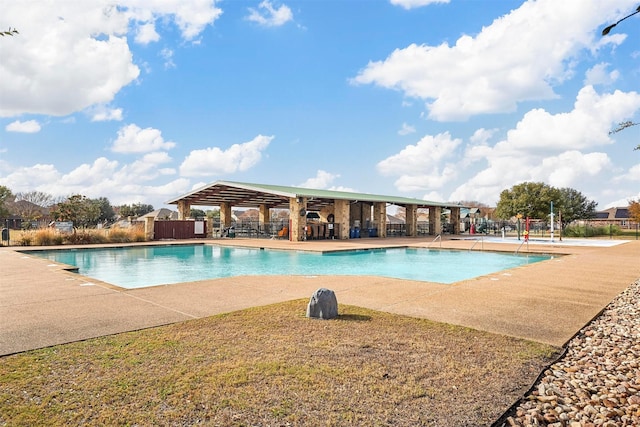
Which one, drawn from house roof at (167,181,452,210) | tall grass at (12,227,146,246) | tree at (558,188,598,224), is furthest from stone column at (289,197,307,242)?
tree at (558,188,598,224)

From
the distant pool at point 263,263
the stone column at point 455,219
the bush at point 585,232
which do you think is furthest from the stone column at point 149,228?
the bush at point 585,232

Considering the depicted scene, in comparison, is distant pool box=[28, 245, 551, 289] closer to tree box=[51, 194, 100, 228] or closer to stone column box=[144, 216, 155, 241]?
stone column box=[144, 216, 155, 241]

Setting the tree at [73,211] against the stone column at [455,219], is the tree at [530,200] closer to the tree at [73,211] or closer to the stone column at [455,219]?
the stone column at [455,219]

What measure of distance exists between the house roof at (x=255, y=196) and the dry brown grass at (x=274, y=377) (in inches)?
659

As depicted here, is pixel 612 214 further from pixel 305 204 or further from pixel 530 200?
pixel 305 204

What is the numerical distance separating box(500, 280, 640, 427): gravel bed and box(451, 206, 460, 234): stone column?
30004mm

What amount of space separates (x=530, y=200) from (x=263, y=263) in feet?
97.9

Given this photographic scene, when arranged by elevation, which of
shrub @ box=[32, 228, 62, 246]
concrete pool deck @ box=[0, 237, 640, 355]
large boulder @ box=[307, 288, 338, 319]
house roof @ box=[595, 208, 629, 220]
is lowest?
concrete pool deck @ box=[0, 237, 640, 355]

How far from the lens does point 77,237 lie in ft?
62.3

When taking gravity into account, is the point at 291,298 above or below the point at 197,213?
below

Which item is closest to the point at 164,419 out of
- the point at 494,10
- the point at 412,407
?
the point at 412,407

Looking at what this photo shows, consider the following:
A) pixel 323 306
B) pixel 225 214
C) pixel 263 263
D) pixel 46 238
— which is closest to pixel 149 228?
pixel 46 238

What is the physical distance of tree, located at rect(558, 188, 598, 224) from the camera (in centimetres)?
4041

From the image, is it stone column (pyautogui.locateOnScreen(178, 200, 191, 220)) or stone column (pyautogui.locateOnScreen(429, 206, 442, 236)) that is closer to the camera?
stone column (pyautogui.locateOnScreen(178, 200, 191, 220))
